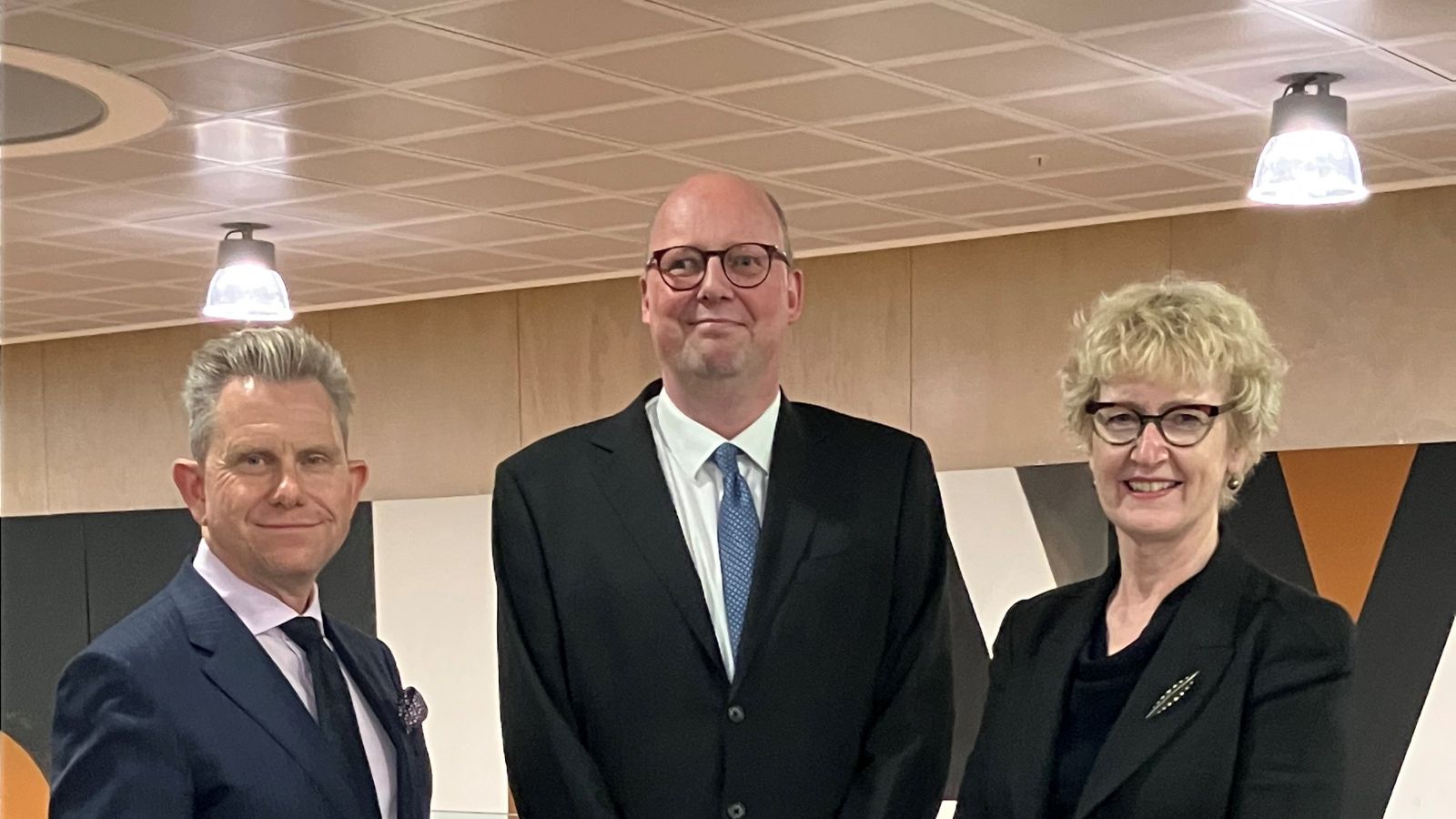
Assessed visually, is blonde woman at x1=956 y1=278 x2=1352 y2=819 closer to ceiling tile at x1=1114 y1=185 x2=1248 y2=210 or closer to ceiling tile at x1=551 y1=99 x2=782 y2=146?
ceiling tile at x1=551 y1=99 x2=782 y2=146

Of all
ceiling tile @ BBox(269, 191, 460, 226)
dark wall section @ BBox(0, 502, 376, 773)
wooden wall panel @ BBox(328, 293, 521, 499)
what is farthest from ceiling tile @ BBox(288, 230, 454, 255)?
dark wall section @ BBox(0, 502, 376, 773)

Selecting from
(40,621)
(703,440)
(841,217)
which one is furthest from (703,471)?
(40,621)

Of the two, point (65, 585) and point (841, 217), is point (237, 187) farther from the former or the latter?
point (65, 585)

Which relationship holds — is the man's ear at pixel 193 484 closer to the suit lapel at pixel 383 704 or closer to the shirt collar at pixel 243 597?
the shirt collar at pixel 243 597

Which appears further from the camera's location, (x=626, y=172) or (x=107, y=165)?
(x=626, y=172)

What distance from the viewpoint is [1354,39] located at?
503 cm

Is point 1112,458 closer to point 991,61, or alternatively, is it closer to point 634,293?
point 991,61

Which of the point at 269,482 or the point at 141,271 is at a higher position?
the point at 141,271

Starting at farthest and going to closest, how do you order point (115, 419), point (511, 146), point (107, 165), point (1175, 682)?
point (115, 419) → point (107, 165) → point (511, 146) → point (1175, 682)

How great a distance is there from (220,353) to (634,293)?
19.9ft

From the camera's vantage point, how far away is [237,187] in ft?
21.5

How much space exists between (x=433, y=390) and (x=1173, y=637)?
23.3 ft

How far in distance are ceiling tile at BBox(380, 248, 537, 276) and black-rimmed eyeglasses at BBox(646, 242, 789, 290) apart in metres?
5.28

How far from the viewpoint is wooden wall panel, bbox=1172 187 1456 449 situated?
6.88m
